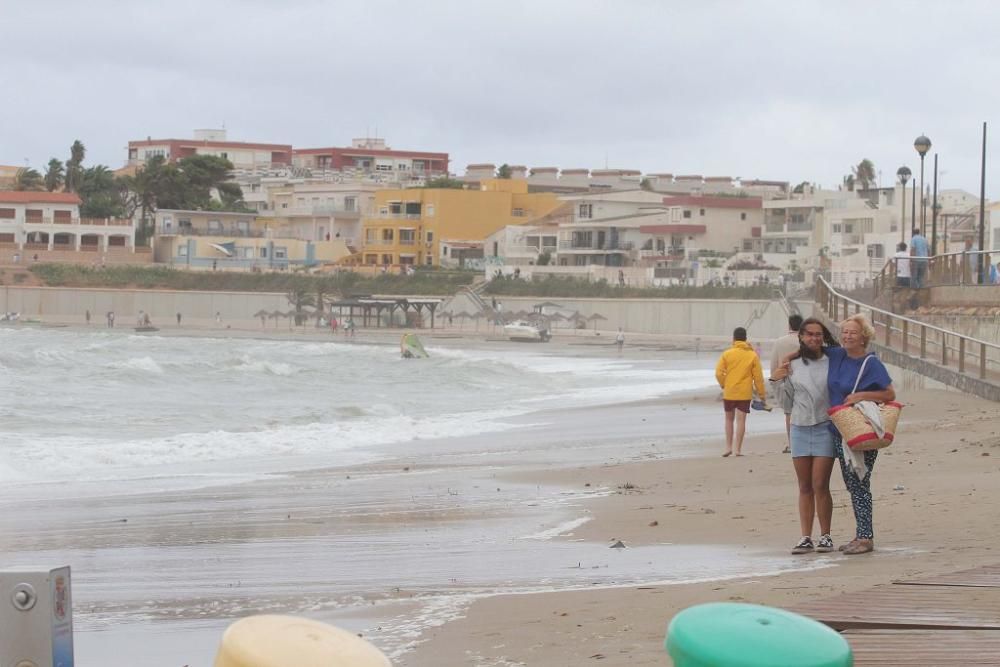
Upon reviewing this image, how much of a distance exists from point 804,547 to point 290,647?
626 centimetres

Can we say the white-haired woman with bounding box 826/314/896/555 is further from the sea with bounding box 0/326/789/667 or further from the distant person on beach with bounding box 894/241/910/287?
the distant person on beach with bounding box 894/241/910/287

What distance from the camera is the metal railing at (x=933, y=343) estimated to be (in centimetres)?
1992

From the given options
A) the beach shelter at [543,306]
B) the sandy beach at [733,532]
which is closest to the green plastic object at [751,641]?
the sandy beach at [733,532]

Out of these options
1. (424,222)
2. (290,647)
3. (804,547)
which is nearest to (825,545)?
(804,547)

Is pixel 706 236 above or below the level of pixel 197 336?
above

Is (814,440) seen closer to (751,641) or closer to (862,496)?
(862,496)

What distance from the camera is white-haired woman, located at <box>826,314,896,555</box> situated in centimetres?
845

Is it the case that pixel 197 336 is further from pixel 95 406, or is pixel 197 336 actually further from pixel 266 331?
pixel 95 406

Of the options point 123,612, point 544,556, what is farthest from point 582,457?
point 123,612

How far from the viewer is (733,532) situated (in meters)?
10.1

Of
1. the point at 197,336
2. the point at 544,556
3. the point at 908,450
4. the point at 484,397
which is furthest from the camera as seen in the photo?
the point at 197,336

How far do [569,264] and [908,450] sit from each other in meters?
87.2

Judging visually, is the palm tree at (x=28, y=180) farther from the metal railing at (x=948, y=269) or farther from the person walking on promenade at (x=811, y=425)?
the person walking on promenade at (x=811, y=425)

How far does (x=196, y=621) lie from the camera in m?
7.57
